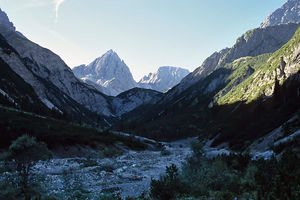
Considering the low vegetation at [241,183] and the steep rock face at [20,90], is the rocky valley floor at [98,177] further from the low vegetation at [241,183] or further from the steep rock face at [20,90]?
the steep rock face at [20,90]

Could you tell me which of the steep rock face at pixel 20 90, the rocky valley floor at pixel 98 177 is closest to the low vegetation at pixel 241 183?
the rocky valley floor at pixel 98 177

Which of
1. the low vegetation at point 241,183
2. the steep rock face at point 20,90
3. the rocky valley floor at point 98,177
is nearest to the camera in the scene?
the low vegetation at point 241,183

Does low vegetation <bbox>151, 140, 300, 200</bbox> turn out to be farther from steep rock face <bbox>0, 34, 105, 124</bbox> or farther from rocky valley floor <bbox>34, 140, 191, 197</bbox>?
steep rock face <bbox>0, 34, 105, 124</bbox>

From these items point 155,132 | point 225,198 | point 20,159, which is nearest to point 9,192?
point 20,159

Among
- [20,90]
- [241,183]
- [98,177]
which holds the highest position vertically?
[20,90]

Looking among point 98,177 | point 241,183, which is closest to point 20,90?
point 98,177

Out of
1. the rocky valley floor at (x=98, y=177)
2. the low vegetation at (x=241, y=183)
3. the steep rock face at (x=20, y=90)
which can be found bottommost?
the rocky valley floor at (x=98, y=177)

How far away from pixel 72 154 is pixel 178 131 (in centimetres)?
10586

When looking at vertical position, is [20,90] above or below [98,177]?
above

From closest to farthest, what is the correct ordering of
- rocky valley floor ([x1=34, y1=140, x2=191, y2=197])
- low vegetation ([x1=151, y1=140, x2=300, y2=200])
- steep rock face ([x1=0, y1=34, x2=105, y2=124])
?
1. low vegetation ([x1=151, y1=140, x2=300, y2=200])
2. rocky valley floor ([x1=34, y1=140, x2=191, y2=197])
3. steep rock face ([x1=0, y1=34, x2=105, y2=124])

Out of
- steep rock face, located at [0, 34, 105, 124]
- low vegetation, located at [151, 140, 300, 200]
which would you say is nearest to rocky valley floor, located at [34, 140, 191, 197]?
low vegetation, located at [151, 140, 300, 200]

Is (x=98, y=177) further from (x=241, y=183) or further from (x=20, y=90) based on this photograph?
(x=20, y=90)

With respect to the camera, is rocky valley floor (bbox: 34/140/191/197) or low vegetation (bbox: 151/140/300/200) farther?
rocky valley floor (bbox: 34/140/191/197)

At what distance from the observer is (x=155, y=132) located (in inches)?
5910
